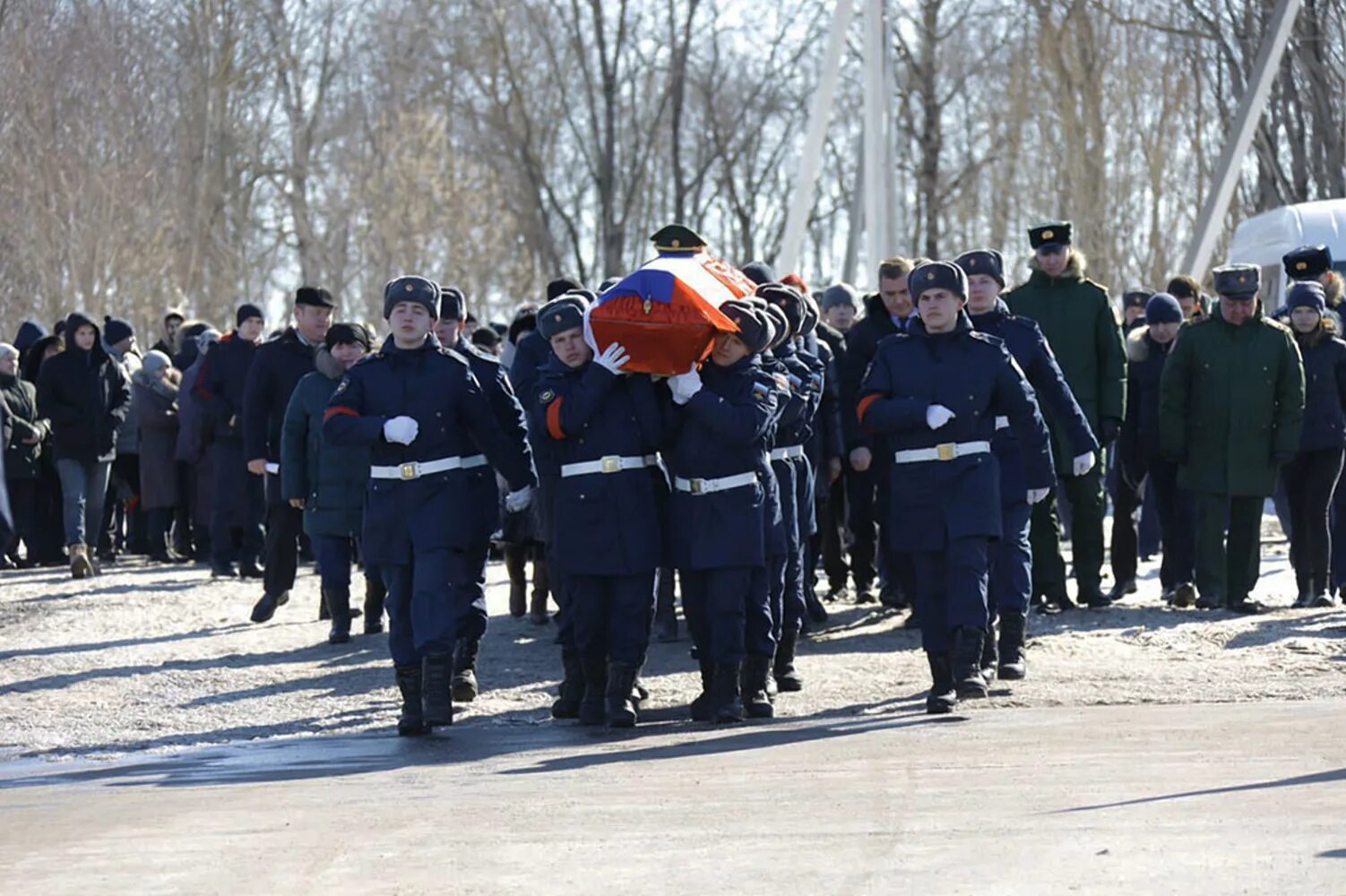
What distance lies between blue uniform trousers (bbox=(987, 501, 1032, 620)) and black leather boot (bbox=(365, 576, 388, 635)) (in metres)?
4.25

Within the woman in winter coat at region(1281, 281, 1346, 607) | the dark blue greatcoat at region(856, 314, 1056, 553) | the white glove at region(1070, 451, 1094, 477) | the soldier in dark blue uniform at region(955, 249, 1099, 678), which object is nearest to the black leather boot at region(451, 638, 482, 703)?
the dark blue greatcoat at region(856, 314, 1056, 553)

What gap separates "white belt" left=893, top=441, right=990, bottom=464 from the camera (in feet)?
35.9

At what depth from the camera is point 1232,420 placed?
47.8 ft

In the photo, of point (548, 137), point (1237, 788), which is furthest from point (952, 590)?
point (548, 137)

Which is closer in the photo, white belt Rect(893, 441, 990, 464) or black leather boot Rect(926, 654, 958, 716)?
black leather boot Rect(926, 654, 958, 716)

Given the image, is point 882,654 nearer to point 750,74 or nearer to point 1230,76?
point 1230,76

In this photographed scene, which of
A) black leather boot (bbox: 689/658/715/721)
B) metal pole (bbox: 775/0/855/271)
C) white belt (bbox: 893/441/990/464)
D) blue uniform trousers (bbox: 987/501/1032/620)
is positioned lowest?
black leather boot (bbox: 689/658/715/721)

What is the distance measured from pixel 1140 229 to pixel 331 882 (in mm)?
32163

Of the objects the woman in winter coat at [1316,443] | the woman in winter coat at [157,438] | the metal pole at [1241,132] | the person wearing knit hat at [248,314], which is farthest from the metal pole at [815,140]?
the woman in winter coat at [1316,443]

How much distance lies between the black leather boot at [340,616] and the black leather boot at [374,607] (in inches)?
9.4

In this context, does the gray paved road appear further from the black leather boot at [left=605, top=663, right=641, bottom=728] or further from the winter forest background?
the winter forest background

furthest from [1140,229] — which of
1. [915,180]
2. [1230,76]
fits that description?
[915,180]

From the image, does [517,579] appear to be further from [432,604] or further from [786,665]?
[432,604]

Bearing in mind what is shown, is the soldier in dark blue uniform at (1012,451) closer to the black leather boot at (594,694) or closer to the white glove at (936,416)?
the white glove at (936,416)
